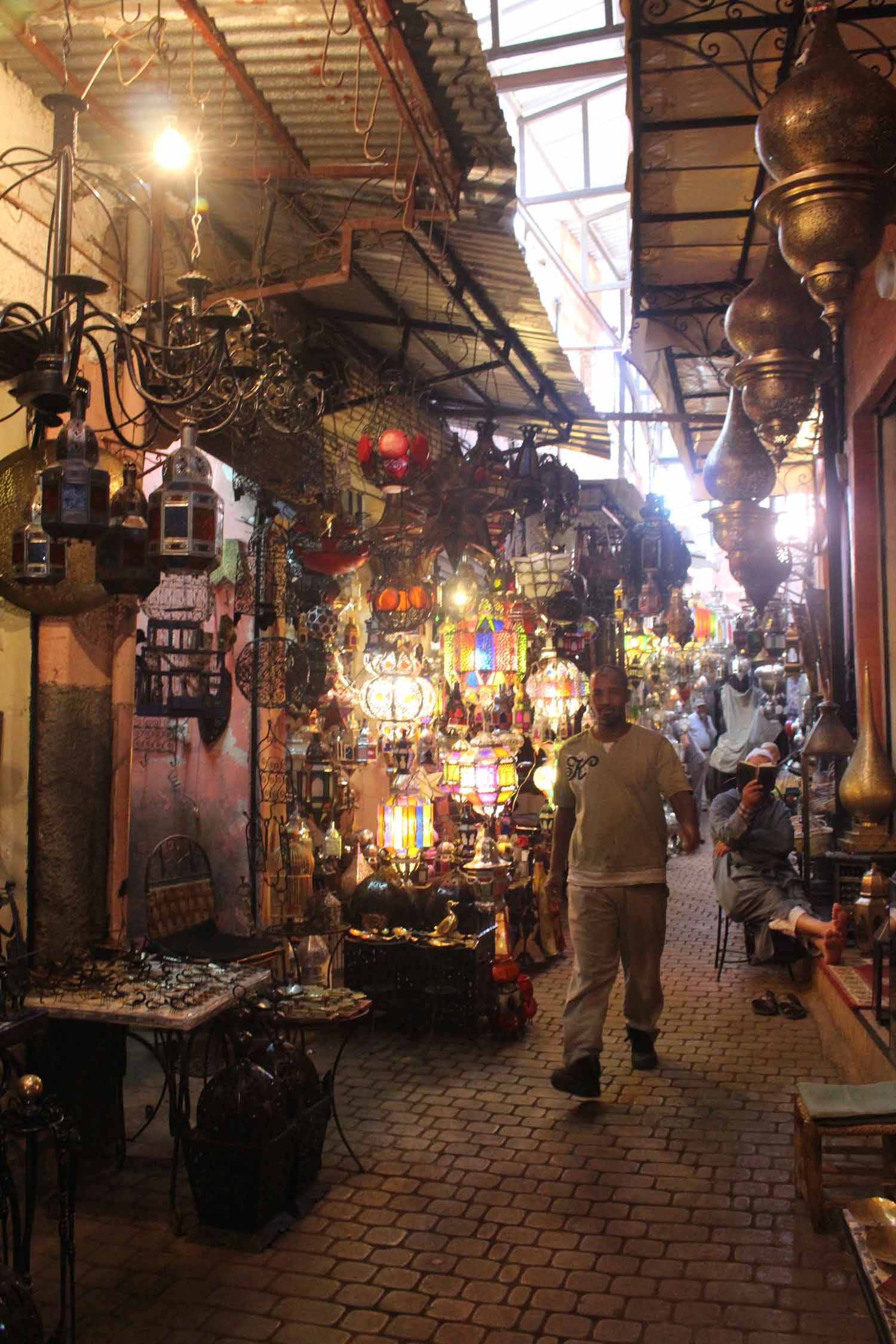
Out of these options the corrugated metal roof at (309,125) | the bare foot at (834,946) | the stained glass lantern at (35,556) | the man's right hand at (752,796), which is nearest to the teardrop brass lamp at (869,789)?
the bare foot at (834,946)

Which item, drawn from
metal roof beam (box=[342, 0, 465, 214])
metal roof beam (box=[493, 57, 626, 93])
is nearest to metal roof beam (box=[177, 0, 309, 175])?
metal roof beam (box=[342, 0, 465, 214])

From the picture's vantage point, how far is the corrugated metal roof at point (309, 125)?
4.45 metres

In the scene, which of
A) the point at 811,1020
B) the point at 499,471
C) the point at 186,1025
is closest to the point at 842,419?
the point at 499,471

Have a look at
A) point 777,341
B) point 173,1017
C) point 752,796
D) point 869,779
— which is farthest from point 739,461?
point 173,1017

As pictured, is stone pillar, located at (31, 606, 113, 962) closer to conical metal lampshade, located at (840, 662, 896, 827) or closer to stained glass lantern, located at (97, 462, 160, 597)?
stained glass lantern, located at (97, 462, 160, 597)

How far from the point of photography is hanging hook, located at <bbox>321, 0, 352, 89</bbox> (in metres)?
4.12

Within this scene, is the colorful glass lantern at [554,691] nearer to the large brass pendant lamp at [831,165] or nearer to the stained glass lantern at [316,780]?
the stained glass lantern at [316,780]

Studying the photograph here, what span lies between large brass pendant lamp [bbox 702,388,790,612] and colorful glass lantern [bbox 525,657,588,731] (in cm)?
355

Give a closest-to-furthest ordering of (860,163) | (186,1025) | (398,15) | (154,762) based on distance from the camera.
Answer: (860,163), (186,1025), (398,15), (154,762)

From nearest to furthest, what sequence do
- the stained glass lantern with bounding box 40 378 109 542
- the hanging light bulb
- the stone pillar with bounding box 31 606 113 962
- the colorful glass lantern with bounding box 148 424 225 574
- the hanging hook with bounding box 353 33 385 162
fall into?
the stained glass lantern with bounding box 40 378 109 542 → the colorful glass lantern with bounding box 148 424 225 574 → the hanging light bulb → the hanging hook with bounding box 353 33 385 162 → the stone pillar with bounding box 31 606 113 962

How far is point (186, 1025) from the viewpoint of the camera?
3779 millimetres

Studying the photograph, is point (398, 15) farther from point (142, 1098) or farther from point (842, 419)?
point (142, 1098)

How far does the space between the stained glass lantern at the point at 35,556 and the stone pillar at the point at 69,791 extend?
120 cm

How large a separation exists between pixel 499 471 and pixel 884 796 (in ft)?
12.3
